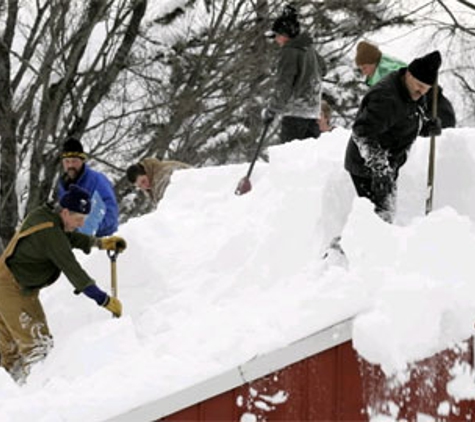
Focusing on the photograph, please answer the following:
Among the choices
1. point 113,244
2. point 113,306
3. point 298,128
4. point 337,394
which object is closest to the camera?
point 337,394

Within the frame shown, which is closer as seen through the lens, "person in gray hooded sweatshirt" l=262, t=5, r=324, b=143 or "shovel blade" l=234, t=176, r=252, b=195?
"person in gray hooded sweatshirt" l=262, t=5, r=324, b=143

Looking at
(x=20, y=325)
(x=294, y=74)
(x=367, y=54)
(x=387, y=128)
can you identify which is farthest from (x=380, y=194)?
(x=20, y=325)

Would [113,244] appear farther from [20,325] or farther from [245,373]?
[245,373]

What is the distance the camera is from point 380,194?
540cm

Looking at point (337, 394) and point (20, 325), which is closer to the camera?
point (337, 394)

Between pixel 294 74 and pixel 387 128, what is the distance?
234 cm

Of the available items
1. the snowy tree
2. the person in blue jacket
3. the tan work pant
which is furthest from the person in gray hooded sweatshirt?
the snowy tree

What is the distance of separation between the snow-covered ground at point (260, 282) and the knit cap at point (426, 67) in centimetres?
88

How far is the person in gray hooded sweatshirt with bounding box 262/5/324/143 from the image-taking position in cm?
722

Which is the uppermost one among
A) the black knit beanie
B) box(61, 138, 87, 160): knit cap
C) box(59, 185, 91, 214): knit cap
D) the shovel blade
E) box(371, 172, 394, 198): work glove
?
the black knit beanie

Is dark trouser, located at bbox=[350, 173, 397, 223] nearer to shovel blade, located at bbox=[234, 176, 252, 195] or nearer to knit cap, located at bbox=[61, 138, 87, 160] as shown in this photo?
shovel blade, located at bbox=[234, 176, 252, 195]

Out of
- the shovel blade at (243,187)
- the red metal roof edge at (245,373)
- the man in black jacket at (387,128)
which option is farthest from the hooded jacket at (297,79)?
the red metal roof edge at (245,373)

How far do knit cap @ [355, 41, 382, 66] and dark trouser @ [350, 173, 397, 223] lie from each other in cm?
128

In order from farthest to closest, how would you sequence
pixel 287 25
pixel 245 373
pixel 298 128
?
pixel 298 128 < pixel 287 25 < pixel 245 373
